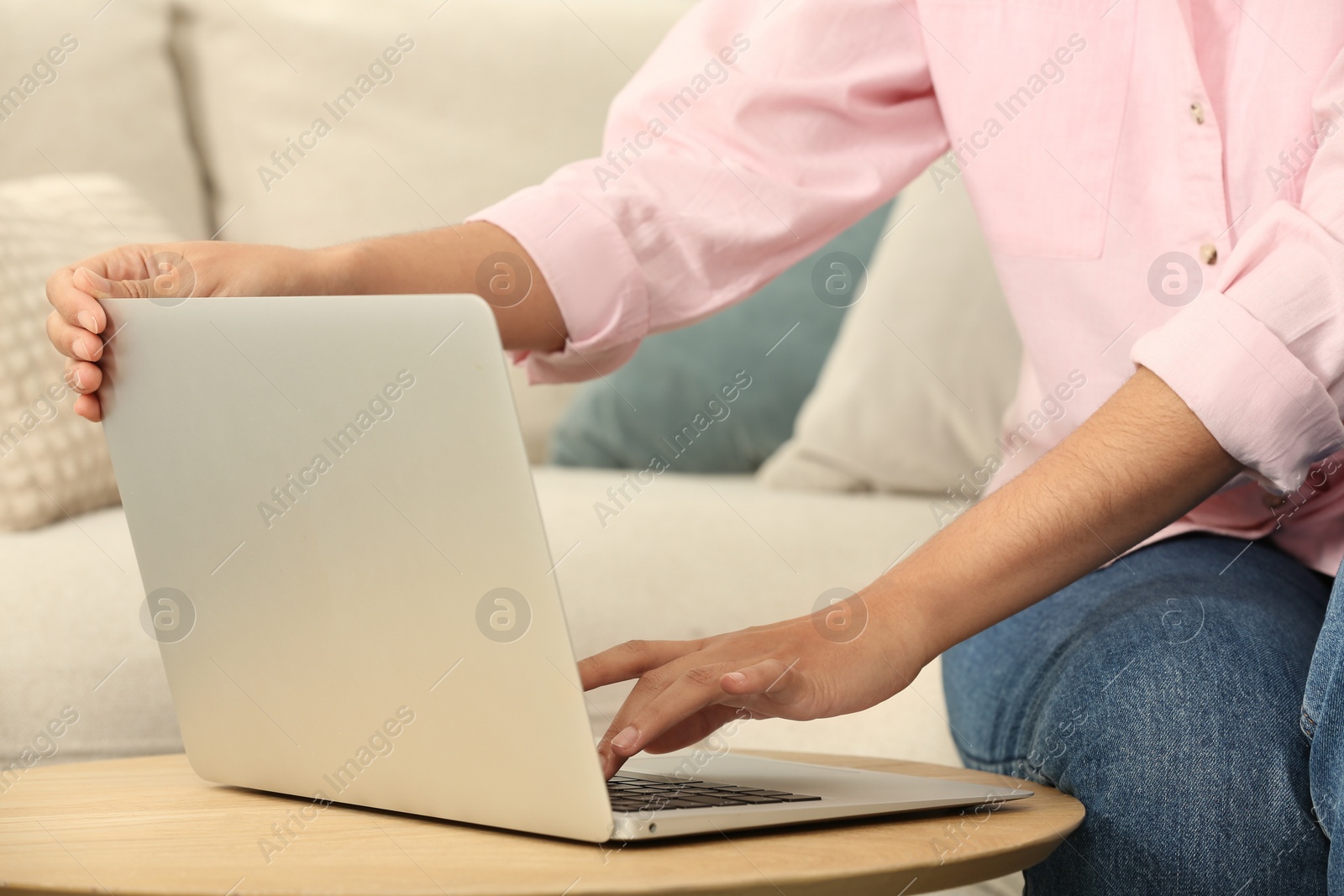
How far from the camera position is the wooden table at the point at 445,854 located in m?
0.42

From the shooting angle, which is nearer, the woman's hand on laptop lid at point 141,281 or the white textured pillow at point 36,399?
the woman's hand on laptop lid at point 141,281

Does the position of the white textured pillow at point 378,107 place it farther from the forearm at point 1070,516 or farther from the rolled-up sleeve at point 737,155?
the forearm at point 1070,516

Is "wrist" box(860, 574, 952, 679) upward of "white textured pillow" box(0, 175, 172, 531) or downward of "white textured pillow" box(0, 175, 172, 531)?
downward

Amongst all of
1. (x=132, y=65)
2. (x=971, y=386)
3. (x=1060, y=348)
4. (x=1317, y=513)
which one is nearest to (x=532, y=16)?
(x=132, y=65)

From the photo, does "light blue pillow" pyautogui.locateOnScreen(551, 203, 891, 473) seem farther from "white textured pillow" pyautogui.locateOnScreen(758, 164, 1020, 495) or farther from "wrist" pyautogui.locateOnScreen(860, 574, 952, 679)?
"wrist" pyautogui.locateOnScreen(860, 574, 952, 679)

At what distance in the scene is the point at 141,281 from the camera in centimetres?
67

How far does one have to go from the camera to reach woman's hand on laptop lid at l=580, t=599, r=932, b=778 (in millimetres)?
532

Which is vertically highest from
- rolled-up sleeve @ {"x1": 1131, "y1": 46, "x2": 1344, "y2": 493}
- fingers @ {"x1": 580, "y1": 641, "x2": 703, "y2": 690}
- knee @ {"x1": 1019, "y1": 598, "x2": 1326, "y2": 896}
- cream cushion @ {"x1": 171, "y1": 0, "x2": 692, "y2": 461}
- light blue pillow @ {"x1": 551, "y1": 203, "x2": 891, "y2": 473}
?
cream cushion @ {"x1": 171, "y1": 0, "x2": 692, "y2": 461}

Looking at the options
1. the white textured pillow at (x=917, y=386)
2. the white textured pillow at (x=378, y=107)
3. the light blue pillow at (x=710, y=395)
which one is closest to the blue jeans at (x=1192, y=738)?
the white textured pillow at (x=917, y=386)

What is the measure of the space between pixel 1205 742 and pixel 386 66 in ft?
4.64

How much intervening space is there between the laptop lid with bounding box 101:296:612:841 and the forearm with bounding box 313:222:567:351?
203 millimetres

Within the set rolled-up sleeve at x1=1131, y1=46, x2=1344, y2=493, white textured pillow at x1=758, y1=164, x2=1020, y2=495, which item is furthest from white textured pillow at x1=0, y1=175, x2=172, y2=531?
rolled-up sleeve at x1=1131, y1=46, x2=1344, y2=493

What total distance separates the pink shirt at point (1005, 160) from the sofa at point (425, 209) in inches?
12.8

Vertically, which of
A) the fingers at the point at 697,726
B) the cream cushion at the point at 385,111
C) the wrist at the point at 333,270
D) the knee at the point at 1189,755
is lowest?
the knee at the point at 1189,755
